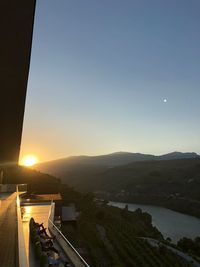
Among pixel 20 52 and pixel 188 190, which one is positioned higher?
pixel 20 52

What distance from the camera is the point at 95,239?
93.3 ft

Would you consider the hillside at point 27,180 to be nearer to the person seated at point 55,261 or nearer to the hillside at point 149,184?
the person seated at point 55,261

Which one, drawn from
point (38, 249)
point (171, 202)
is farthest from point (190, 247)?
point (171, 202)

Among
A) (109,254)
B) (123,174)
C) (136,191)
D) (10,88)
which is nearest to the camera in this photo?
(10,88)

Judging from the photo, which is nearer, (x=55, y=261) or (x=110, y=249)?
(x=55, y=261)

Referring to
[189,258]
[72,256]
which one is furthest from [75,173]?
[72,256]

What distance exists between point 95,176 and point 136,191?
35496 millimetres

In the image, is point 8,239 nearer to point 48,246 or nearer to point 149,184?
point 48,246

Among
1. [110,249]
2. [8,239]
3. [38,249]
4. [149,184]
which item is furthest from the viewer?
[149,184]

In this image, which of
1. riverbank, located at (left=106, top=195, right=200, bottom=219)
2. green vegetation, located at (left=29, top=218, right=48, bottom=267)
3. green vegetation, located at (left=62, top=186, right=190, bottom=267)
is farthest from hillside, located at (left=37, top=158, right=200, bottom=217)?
green vegetation, located at (left=29, top=218, right=48, bottom=267)

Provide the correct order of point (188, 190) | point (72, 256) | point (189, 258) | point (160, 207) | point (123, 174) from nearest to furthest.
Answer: point (72, 256), point (189, 258), point (160, 207), point (188, 190), point (123, 174)

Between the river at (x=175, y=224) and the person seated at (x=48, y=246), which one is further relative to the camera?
the river at (x=175, y=224)

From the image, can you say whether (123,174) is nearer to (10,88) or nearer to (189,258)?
(189,258)

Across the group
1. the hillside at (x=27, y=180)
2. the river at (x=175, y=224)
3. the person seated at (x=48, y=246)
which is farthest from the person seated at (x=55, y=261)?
the river at (x=175, y=224)
